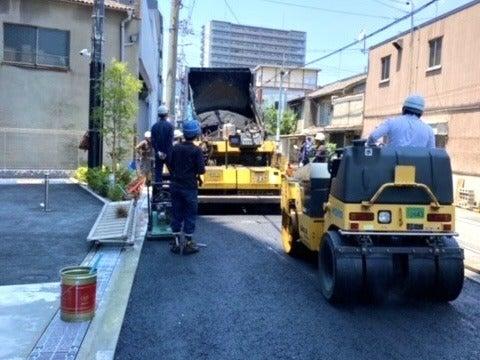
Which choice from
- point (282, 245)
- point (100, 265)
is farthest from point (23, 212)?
point (282, 245)

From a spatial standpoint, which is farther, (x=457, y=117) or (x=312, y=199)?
(x=457, y=117)

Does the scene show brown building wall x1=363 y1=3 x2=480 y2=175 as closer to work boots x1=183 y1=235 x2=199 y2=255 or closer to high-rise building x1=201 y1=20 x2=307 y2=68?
high-rise building x1=201 y1=20 x2=307 y2=68

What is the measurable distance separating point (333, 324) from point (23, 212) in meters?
7.39

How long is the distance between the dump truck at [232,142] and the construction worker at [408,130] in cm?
603

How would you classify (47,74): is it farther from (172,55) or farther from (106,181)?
(106,181)

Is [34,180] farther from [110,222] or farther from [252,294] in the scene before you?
[252,294]

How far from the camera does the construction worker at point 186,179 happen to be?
312 inches

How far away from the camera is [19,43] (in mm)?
19422

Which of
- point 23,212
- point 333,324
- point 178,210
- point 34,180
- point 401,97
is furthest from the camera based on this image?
point 401,97

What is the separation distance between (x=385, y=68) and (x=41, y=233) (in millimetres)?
18014

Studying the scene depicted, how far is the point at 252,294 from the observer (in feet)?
19.6

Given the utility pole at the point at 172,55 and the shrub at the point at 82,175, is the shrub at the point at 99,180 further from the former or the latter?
the utility pole at the point at 172,55

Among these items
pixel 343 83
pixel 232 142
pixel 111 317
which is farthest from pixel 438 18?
pixel 343 83

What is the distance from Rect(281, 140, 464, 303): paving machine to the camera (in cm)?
531
